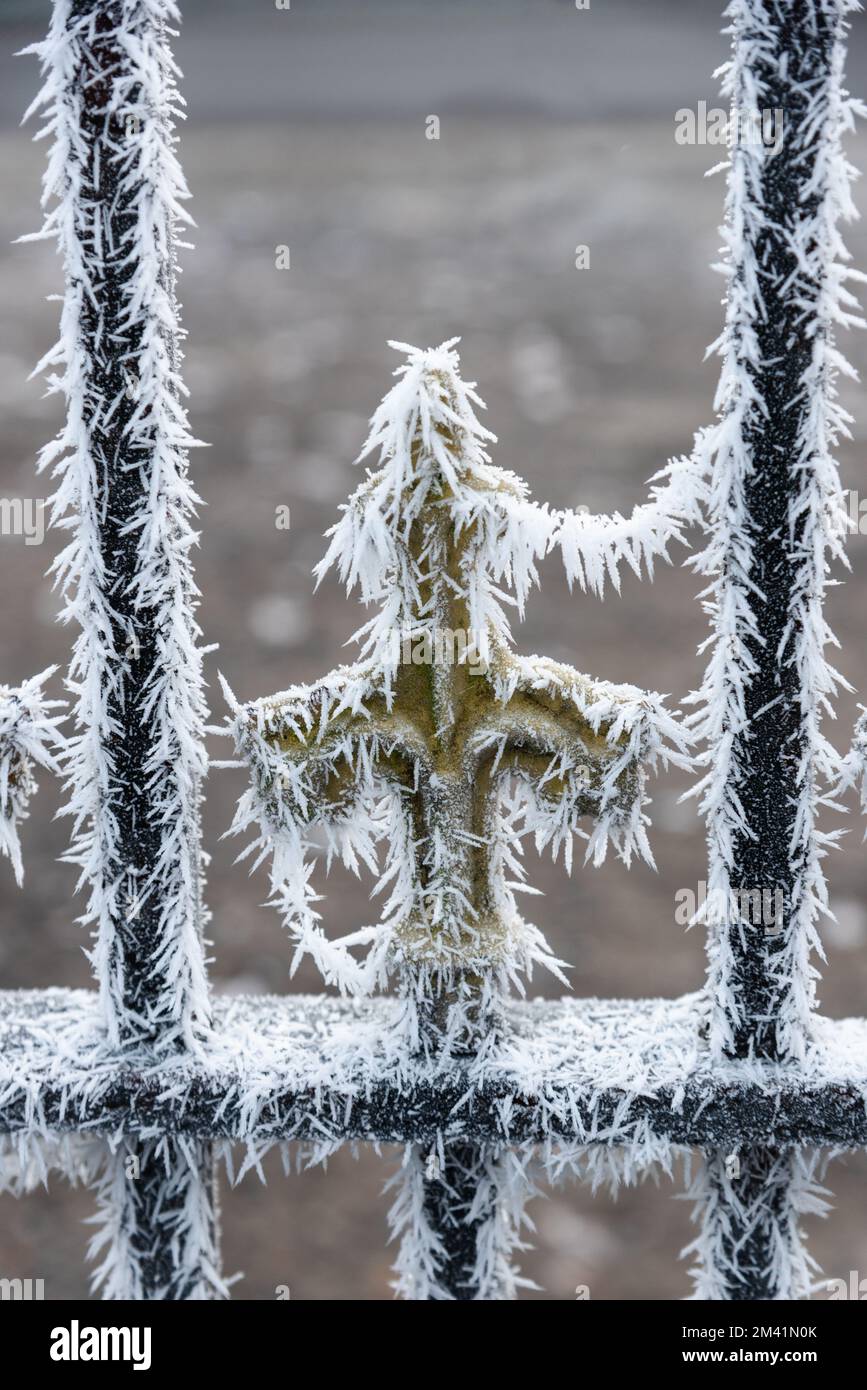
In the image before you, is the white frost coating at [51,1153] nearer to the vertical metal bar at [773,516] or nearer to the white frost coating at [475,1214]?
the white frost coating at [475,1214]

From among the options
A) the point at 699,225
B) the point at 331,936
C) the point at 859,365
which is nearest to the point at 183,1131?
the point at 331,936

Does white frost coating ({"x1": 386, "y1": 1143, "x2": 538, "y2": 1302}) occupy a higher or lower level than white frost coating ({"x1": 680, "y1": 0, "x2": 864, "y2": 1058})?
lower

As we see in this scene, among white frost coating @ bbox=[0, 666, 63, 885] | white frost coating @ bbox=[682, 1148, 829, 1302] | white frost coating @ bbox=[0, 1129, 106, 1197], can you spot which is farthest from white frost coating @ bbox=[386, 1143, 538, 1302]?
white frost coating @ bbox=[0, 666, 63, 885]

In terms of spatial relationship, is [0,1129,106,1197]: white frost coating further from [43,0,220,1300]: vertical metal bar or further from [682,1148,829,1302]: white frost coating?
[682,1148,829,1302]: white frost coating

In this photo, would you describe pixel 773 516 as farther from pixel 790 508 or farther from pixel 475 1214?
pixel 475 1214

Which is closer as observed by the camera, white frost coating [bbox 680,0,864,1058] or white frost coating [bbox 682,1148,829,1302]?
white frost coating [bbox 680,0,864,1058]

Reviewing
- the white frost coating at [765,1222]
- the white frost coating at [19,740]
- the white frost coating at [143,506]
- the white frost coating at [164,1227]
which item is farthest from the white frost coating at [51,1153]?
the white frost coating at [765,1222]
